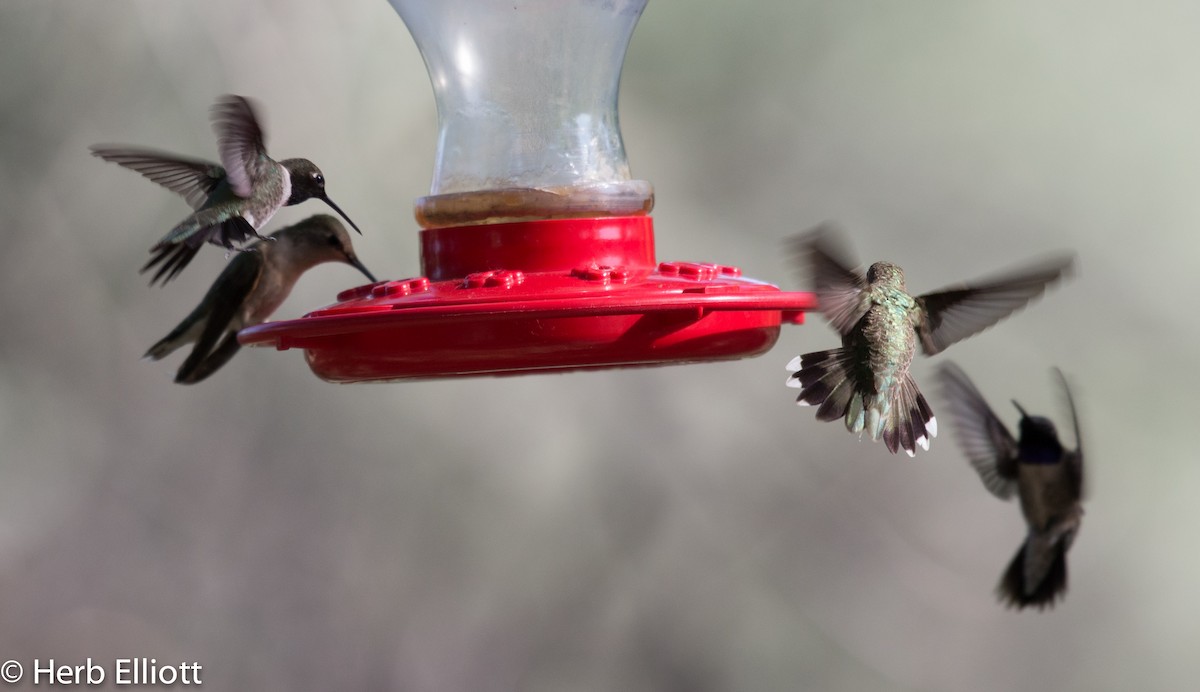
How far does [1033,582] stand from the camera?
5.79 m

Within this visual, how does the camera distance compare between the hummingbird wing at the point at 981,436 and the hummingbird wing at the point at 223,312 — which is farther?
the hummingbird wing at the point at 981,436

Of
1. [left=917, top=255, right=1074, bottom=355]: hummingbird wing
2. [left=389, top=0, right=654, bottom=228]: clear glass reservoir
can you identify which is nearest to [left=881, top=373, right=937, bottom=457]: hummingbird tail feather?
[left=917, top=255, right=1074, bottom=355]: hummingbird wing

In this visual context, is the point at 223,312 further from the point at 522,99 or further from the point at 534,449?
the point at 534,449

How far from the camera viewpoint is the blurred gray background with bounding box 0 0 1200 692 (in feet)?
23.3

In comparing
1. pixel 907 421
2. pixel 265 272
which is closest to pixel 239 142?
pixel 265 272

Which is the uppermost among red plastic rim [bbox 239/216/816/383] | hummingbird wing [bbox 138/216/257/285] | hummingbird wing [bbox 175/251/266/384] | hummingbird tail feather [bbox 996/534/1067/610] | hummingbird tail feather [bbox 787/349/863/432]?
hummingbird wing [bbox 138/216/257/285]

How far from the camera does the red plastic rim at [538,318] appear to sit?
3.66m

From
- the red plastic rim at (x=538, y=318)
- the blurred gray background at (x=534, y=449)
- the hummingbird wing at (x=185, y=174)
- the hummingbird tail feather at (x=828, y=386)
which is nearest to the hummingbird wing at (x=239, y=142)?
the hummingbird wing at (x=185, y=174)

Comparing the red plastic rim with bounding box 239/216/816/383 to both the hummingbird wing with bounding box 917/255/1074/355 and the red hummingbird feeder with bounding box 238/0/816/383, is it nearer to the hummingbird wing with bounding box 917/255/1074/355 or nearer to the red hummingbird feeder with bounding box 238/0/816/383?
the red hummingbird feeder with bounding box 238/0/816/383

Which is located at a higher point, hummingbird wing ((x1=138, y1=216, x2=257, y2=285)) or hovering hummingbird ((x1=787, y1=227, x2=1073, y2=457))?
hummingbird wing ((x1=138, y1=216, x2=257, y2=285))

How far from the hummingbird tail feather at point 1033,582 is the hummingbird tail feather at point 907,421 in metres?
1.27

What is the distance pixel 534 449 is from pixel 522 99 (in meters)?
2.87

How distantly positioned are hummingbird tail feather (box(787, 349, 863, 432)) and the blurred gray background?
8.37 feet

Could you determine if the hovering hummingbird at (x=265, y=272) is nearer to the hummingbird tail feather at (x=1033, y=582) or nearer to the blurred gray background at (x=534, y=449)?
the blurred gray background at (x=534, y=449)
